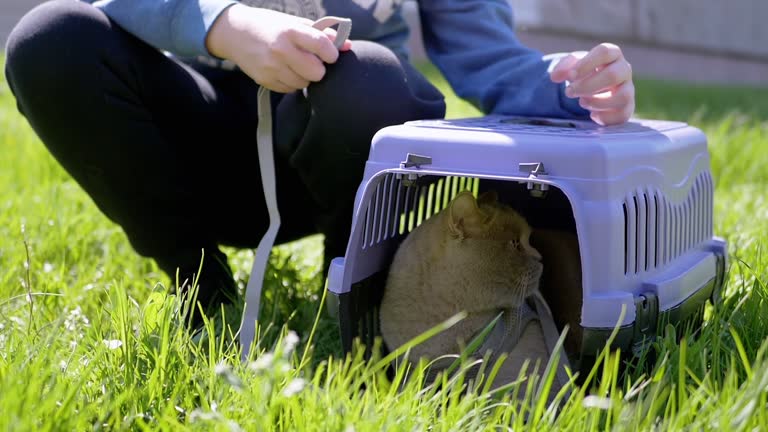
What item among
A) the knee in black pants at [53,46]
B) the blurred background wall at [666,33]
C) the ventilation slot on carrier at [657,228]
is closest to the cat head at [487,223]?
the ventilation slot on carrier at [657,228]

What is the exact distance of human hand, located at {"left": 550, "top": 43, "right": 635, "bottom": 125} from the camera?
1.28 metres

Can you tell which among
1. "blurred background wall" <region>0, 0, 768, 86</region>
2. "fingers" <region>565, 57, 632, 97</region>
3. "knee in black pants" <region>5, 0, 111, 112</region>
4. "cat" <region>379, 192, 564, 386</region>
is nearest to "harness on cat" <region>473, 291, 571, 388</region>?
"cat" <region>379, 192, 564, 386</region>

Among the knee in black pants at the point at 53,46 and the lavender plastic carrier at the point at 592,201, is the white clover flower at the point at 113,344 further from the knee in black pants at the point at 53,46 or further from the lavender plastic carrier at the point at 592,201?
the knee in black pants at the point at 53,46

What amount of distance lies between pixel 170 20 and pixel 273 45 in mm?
217

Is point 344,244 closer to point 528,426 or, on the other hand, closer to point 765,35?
point 528,426

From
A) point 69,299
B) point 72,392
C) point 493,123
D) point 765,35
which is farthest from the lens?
point 765,35

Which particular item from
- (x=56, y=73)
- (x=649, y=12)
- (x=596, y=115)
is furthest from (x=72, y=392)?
(x=649, y=12)

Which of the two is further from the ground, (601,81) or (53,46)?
(601,81)

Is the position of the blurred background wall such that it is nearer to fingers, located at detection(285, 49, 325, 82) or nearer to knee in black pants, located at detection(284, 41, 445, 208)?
knee in black pants, located at detection(284, 41, 445, 208)

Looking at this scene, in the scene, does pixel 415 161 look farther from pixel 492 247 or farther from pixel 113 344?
pixel 113 344

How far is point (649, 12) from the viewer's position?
704cm

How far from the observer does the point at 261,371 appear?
0.85 meters

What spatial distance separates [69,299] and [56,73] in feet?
1.30

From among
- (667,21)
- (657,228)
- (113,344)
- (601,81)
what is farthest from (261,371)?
(667,21)
